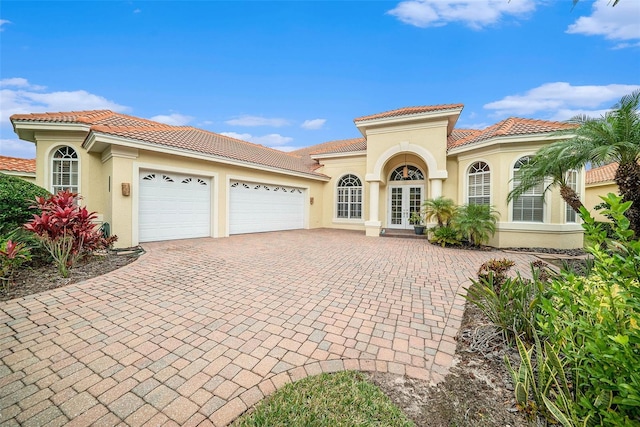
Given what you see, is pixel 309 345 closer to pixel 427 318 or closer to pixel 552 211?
pixel 427 318

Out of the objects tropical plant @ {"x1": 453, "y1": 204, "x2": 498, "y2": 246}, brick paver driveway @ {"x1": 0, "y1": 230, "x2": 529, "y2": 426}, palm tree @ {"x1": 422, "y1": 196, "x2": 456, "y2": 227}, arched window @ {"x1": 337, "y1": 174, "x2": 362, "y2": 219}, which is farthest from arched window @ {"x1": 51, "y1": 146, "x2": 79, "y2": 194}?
tropical plant @ {"x1": 453, "y1": 204, "x2": 498, "y2": 246}

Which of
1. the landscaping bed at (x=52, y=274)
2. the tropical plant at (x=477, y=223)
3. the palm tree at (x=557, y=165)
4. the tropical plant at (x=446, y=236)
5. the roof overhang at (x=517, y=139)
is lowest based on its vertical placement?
the landscaping bed at (x=52, y=274)

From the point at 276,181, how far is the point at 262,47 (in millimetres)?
7715

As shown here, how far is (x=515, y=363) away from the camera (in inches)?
108

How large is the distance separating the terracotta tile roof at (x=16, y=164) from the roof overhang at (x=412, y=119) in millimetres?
18361

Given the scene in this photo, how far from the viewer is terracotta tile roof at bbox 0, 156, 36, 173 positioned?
1311 centimetres

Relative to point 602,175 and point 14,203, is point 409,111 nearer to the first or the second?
point 14,203

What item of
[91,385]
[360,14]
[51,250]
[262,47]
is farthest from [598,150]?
[262,47]

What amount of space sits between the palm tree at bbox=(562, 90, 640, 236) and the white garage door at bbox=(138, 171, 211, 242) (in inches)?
484

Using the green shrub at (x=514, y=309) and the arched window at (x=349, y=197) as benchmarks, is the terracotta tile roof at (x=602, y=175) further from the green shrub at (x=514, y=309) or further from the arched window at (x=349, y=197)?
the green shrub at (x=514, y=309)

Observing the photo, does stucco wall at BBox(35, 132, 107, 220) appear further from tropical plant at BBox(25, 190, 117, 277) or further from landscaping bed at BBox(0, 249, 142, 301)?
landscaping bed at BBox(0, 249, 142, 301)

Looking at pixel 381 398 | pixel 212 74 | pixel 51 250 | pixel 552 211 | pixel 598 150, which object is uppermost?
pixel 212 74

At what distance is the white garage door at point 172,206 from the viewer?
29.6ft

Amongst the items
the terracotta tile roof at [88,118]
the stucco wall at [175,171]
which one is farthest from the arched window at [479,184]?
the terracotta tile roof at [88,118]
